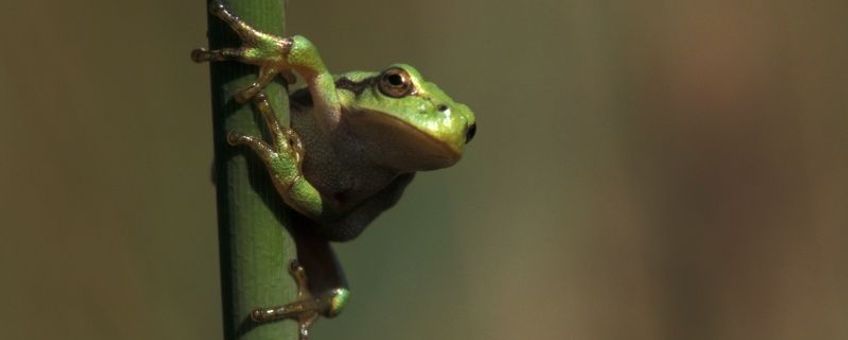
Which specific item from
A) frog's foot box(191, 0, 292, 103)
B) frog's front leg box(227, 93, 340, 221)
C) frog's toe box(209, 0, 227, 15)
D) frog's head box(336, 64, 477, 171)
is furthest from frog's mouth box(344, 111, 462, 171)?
frog's toe box(209, 0, 227, 15)

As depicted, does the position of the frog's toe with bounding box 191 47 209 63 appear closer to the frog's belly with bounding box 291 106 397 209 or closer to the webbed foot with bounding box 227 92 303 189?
the webbed foot with bounding box 227 92 303 189

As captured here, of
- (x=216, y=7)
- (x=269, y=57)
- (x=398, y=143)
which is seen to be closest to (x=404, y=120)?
(x=398, y=143)

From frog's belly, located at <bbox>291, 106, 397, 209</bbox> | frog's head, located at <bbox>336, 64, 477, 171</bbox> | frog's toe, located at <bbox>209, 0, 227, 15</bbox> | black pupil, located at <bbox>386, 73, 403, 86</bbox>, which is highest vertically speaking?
frog's toe, located at <bbox>209, 0, 227, 15</bbox>

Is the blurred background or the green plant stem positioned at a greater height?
the green plant stem

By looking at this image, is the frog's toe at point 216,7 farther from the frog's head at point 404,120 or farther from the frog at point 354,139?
the frog's head at point 404,120

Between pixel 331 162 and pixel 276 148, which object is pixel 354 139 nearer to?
pixel 331 162

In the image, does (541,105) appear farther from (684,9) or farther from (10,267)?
(10,267)

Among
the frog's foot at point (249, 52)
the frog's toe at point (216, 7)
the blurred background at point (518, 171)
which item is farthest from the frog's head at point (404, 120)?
the blurred background at point (518, 171)

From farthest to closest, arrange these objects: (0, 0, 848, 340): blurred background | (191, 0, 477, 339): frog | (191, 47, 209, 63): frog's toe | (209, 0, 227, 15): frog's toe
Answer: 1. (0, 0, 848, 340): blurred background
2. (191, 0, 477, 339): frog
3. (191, 47, 209, 63): frog's toe
4. (209, 0, 227, 15): frog's toe
